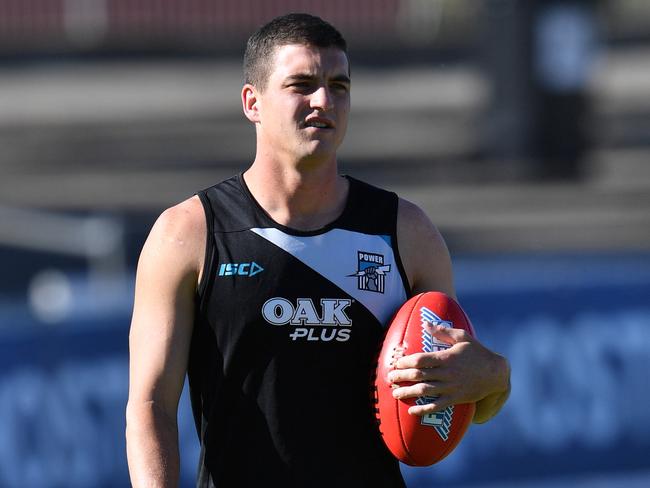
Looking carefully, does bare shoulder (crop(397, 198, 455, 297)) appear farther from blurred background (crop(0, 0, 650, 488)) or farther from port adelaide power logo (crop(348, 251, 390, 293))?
blurred background (crop(0, 0, 650, 488))

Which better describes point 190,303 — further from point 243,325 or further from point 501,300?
point 501,300

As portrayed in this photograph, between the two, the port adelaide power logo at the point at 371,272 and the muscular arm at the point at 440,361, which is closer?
the muscular arm at the point at 440,361

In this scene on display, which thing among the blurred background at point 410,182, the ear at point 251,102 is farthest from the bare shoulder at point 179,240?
the blurred background at point 410,182

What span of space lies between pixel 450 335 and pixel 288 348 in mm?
453

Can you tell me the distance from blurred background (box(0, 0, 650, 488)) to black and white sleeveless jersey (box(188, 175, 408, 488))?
4.41 m

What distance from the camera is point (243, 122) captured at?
94.7 feet

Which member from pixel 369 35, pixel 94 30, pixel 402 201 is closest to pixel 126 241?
pixel 402 201

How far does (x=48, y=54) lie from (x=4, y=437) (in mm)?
21684

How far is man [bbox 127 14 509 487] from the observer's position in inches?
149

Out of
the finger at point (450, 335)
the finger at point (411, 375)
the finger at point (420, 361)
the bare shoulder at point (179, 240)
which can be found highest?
the bare shoulder at point (179, 240)

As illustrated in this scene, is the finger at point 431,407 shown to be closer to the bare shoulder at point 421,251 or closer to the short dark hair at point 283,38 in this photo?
the bare shoulder at point 421,251

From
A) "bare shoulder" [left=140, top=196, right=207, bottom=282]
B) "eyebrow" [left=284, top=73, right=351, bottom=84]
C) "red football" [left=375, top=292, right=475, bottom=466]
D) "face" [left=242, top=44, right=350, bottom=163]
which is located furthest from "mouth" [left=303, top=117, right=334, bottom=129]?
"red football" [left=375, top=292, right=475, bottom=466]

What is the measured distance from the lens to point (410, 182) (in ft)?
67.6

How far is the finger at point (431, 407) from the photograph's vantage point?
3754 mm
